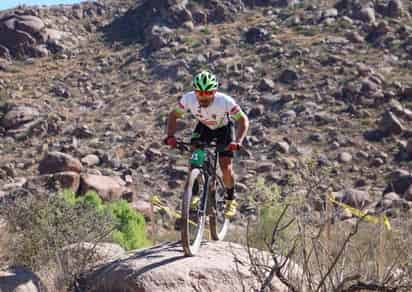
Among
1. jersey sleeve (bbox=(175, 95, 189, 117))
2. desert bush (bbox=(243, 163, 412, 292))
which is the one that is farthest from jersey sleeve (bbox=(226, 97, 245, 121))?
desert bush (bbox=(243, 163, 412, 292))

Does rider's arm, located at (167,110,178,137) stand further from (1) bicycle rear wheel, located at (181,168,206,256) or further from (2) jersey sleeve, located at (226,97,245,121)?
(1) bicycle rear wheel, located at (181,168,206,256)

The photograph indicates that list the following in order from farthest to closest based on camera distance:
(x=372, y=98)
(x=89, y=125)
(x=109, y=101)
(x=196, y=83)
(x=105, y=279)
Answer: (x=109, y=101), (x=89, y=125), (x=372, y=98), (x=196, y=83), (x=105, y=279)

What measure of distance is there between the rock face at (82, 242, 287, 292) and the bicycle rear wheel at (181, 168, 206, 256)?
13cm

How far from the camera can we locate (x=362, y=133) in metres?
22.9

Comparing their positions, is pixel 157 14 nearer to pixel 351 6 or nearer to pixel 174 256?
pixel 351 6

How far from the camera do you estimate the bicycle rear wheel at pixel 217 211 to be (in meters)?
7.96

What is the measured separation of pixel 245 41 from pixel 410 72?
8064 millimetres

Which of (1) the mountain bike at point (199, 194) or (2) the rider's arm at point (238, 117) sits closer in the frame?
(1) the mountain bike at point (199, 194)

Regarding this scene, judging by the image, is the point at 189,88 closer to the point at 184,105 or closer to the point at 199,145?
the point at 184,105

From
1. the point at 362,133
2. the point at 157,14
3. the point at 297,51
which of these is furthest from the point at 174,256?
the point at 157,14

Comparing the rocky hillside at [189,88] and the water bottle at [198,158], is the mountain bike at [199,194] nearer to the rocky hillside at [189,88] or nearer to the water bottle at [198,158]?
the water bottle at [198,158]

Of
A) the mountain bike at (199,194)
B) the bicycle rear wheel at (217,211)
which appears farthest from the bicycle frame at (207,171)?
the bicycle rear wheel at (217,211)

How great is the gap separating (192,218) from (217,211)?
78cm

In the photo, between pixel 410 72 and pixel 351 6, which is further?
pixel 351 6
